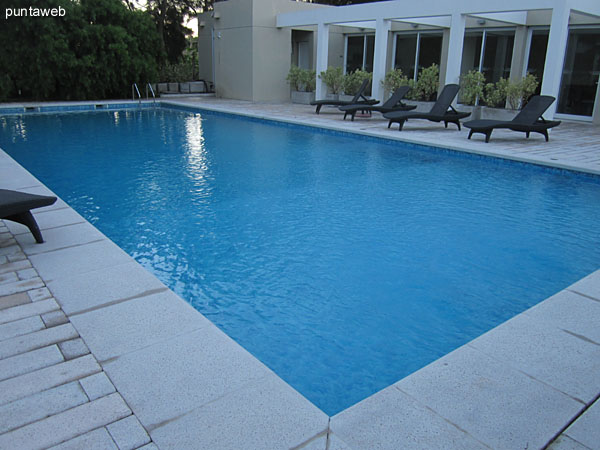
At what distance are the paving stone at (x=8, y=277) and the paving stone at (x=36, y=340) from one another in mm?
858

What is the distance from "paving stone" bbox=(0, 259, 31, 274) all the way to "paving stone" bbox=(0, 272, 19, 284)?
0.05 meters

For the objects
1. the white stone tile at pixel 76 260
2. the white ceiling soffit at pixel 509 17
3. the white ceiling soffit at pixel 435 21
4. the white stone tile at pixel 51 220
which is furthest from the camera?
the white ceiling soffit at pixel 435 21

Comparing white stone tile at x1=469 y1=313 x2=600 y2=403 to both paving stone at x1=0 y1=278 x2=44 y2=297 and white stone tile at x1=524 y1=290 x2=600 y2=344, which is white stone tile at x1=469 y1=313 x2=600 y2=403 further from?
paving stone at x1=0 y1=278 x2=44 y2=297

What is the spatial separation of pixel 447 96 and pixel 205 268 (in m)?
9.25

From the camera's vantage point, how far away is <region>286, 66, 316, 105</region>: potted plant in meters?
18.1

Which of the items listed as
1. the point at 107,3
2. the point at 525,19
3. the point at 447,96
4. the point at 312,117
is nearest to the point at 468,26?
the point at 525,19

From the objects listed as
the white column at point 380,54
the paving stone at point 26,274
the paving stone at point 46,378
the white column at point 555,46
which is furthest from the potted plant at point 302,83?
the paving stone at point 46,378

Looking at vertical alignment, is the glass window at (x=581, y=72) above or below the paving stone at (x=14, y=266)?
above

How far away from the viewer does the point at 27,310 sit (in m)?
2.91

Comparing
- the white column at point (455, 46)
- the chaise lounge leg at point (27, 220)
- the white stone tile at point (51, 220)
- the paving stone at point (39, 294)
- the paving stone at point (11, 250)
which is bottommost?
the paving stone at point (39, 294)

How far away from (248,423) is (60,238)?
2.90 m

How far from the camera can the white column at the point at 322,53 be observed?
634 inches

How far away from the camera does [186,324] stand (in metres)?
2.80

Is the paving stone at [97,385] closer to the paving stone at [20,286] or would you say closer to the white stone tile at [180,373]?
the white stone tile at [180,373]
